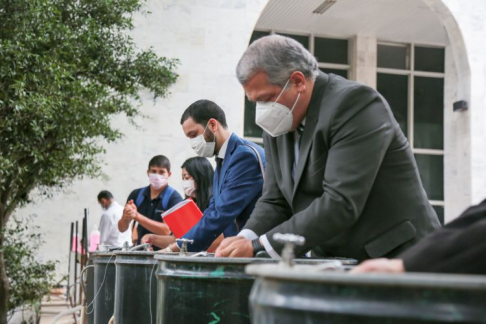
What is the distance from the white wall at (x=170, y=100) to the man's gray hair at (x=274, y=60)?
11.7 meters

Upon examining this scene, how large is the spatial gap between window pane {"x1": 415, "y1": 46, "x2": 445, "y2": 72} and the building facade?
0.09 ft

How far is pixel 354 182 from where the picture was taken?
2.49m

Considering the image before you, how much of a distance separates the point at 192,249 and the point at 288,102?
125 centimetres

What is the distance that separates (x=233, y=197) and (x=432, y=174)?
17543 mm

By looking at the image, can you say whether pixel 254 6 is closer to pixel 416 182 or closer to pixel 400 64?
pixel 400 64

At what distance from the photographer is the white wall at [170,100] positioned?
14.6 meters

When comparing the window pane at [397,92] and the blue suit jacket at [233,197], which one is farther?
the window pane at [397,92]

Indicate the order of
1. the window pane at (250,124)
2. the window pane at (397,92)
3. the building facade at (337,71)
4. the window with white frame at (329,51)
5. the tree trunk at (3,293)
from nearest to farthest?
the tree trunk at (3,293), the building facade at (337,71), the window pane at (250,124), the window with white frame at (329,51), the window pane at (397,92)

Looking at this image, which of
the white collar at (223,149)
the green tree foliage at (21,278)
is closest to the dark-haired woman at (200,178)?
the white collar at (223,149)

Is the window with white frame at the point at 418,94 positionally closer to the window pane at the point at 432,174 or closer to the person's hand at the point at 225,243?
the window pane at the point at 432,174

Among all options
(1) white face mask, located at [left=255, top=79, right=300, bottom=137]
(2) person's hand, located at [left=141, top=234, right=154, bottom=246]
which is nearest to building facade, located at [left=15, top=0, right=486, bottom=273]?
(2) person's hand, located at [left=141, top=234, right=154, bottom=246]

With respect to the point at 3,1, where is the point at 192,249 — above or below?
below

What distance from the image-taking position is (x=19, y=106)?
22.7ft

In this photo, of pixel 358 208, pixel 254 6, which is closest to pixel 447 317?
pixel 358 208
